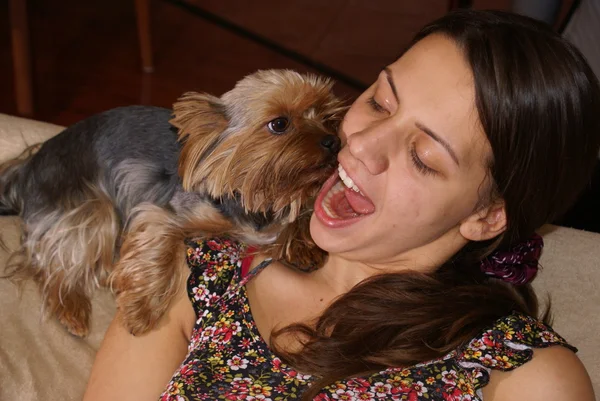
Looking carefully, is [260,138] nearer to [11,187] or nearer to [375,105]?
[375,105]

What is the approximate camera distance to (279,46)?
4.71 meters

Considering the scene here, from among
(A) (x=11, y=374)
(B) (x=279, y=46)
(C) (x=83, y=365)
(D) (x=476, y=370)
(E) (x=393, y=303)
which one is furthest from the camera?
(B) (x=279, y=46)

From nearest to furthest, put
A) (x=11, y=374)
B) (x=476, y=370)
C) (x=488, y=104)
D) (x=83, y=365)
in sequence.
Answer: (x=488, y=104), (x=476, y=370), (x=11, y=374), (x=83, y=365)

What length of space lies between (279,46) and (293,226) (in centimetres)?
287

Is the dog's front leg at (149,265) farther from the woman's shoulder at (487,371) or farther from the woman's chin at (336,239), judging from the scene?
the woman's shoulder at (487,371)

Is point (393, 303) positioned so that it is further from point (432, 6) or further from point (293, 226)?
point (432, 6)

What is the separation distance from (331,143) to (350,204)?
0.86 ft

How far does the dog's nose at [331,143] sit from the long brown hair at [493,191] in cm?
36

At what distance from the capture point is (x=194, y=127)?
1.99m

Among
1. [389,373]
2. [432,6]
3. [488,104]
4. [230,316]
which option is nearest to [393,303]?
[389,373]

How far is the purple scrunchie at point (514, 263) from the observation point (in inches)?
69.2

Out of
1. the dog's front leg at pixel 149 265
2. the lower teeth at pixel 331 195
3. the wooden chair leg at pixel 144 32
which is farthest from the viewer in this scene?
the wooden chair leg at pixel 144 32

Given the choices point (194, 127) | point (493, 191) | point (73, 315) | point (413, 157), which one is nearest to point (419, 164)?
point (413, 157)

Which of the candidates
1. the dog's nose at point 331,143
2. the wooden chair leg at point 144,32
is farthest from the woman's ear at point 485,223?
the wooden chair leg at point 144,32
